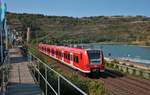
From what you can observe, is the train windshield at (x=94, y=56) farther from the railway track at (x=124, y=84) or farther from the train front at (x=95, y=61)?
the railway track at (x=124, y=84)

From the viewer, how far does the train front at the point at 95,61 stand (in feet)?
106

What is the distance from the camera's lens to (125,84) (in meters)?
29.4

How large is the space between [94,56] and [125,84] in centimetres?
448

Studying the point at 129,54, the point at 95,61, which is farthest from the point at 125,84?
the point at 129,54

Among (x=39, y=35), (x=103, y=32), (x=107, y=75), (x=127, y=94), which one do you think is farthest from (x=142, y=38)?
(x=127, y=94)

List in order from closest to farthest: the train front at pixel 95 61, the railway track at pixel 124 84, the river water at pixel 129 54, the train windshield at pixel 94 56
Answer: the railway track at pixel 124 84 < the train front at pixel 95 61 < the train windshield at pixel 94 56 < the river water at pixel 129 54

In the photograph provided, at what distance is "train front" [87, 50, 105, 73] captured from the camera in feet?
106

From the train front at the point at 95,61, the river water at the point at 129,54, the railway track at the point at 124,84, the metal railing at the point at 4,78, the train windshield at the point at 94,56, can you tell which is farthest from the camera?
the river water at the point at 129,54

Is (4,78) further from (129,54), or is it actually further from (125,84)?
(129,54)

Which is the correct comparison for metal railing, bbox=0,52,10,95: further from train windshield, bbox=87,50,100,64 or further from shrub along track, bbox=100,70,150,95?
train windshield, bbox=87,50,100,64

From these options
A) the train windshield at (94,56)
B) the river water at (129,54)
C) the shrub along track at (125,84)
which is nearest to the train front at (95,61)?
the train windshield at (94,56)

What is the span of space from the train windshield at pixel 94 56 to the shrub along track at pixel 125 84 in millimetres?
1828

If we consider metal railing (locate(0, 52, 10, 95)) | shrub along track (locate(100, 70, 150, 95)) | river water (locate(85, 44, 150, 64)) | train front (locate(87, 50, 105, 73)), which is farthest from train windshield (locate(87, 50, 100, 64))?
metal railing (locate(0, 52, 10, 95))

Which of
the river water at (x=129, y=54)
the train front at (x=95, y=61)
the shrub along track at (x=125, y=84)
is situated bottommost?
the river water at (x=129, y=54)
